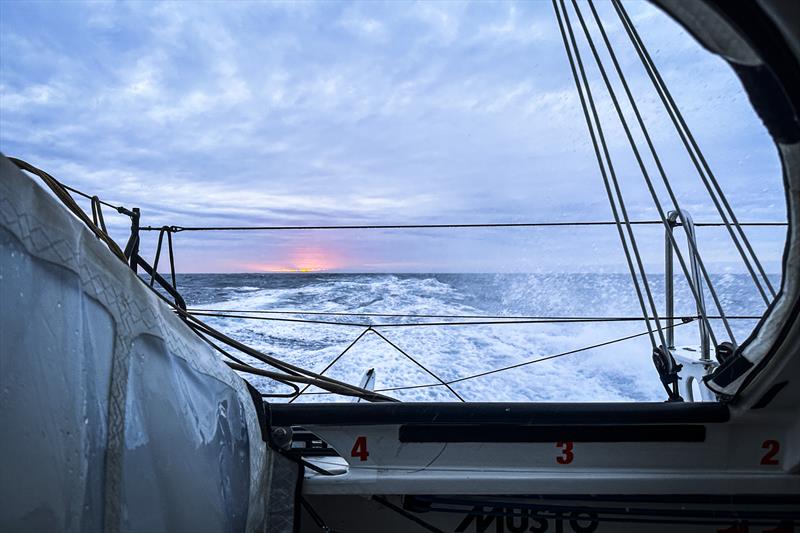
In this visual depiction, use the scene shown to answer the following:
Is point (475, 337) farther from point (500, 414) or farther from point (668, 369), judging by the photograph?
point (500, 414)

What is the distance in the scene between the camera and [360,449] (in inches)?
60.1

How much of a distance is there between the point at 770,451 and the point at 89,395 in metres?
1.75

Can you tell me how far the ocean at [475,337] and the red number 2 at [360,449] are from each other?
1.16 meters

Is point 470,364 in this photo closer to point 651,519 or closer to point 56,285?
point 651,519

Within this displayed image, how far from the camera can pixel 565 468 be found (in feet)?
4.99

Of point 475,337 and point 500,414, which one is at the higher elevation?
point 500,414

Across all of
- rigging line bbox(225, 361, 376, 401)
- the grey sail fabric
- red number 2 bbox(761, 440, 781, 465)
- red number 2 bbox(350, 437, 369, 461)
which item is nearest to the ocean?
rigging line bbox(225, 361, 376, 401)

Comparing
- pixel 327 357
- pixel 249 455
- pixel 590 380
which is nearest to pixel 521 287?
pixel 590 380

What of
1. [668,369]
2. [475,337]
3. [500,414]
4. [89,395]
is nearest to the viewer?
[89,395]

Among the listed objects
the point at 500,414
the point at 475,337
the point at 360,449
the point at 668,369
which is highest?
A: the point at 668,369

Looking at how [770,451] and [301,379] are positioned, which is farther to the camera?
[301,379]

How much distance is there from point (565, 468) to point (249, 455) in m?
0.93

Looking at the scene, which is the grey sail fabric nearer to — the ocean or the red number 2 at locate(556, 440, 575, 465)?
the red number 2 at locate(556, 440, 575, 465)

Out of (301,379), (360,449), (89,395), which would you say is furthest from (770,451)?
(89,395)
